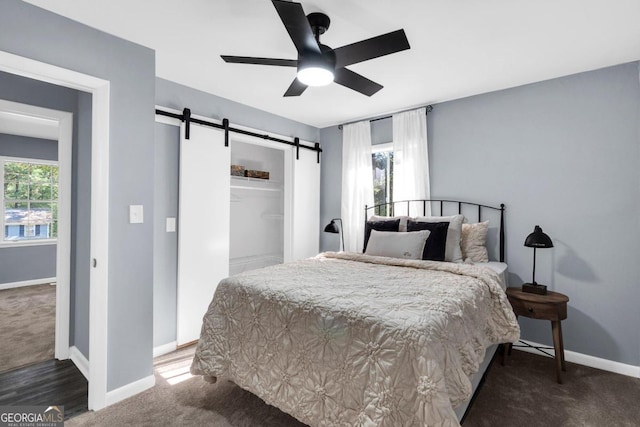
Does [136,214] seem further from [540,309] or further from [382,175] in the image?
[540,309]

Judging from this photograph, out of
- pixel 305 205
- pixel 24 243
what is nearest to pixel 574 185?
pixel 305 205

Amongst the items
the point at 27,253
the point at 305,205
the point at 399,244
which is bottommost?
the point at 27,253

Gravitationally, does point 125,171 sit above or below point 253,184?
below

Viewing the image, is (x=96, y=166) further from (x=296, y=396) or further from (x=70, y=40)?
(x=296, y=396)

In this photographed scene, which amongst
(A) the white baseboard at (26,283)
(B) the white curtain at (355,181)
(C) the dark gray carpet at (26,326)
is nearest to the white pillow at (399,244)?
(B) the white curtain at (355,181)

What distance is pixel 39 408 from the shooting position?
78.3 inches

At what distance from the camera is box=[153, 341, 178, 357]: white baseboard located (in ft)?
9.21

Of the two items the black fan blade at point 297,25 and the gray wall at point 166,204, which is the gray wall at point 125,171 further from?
the black fan blade at point 297,25

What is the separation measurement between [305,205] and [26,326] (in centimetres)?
333

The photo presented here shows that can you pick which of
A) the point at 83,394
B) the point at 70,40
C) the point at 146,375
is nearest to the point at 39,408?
the point at 83,394

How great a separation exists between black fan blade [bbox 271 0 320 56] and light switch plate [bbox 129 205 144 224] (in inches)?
60.2

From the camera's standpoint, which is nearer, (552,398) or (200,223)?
(552,398)

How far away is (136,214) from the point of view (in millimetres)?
2221

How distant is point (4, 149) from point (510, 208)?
7.02m
